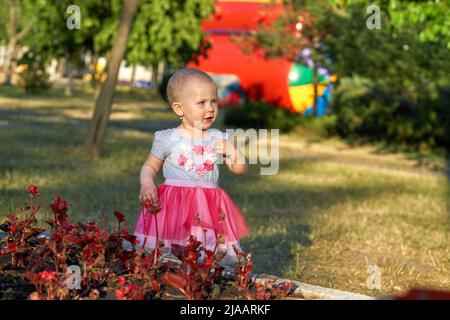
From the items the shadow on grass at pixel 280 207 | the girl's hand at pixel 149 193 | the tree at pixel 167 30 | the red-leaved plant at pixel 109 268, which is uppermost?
the tree at pixel 167 30

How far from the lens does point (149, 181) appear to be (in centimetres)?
497

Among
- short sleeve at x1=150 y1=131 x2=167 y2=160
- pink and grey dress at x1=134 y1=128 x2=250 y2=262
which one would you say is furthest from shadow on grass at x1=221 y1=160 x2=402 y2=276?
short sleeve at x1=150 y1=131 x2=167 y2=160

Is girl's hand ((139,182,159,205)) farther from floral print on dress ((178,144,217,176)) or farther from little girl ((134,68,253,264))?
floral print on dress ((178,144,217,176))

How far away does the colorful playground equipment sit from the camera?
28094 mm

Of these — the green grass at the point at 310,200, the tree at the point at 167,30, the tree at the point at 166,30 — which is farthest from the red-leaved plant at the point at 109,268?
the tree at the point at 166,30

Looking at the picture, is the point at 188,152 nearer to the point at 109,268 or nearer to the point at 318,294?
the point at 109,268

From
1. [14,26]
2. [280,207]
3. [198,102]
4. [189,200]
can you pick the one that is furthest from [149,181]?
[14,26]

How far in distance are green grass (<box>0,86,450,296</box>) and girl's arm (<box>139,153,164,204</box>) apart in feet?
6.26

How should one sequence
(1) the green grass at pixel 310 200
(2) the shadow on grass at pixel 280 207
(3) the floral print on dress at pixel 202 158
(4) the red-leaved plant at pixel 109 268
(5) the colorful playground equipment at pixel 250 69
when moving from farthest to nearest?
1. (5) the colorful playground equipment at pixel 250 69
2. (2) the shadow on grass at pixel 280 207
3. (1) the green grass at pixel 310 200
4. (3) the floral print on dress at pixel 202 158
5. (4) the red-leaved plant at pixel 109 268

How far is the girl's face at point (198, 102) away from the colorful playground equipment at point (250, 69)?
72.5ft

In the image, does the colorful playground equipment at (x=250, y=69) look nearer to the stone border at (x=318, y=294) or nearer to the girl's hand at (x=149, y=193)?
the girl's hand at (x=149, y=193)

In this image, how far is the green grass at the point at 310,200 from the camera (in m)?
7.52

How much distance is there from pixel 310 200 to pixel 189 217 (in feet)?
21.5

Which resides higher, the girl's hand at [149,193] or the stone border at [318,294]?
the girl's hand at [149,193]
